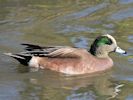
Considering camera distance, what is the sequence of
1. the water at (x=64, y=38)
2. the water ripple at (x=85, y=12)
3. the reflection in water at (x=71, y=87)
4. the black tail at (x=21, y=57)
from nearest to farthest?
the reflection in water at (x=71, y=87), the water at (x=64, y=38), the black tail at (x=21, y=57), the water ripple at (x=85, y=12)

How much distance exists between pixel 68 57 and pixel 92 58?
0.44 m

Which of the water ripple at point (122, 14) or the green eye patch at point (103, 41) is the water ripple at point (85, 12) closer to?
the water ripple at point (122, 14)

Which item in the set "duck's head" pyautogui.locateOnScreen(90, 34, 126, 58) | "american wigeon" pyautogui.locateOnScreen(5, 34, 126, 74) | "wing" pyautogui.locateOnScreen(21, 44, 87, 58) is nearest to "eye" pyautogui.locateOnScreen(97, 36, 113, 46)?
"duck's head" pyautogui.locateOnScreen(90, 34, 126, 58)

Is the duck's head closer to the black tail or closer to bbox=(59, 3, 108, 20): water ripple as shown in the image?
the black tail

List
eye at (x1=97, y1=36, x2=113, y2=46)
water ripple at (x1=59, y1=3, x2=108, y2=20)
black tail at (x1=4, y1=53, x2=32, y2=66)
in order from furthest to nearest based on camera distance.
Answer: water ripple at (x1=59, y1=3, x2=108, y2=20), eye at (x1=97, y1=36, x2=113, y2=46), black tail at (x1=4, y1=53, x2=32, y2=66)

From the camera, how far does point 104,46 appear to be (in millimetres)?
10906

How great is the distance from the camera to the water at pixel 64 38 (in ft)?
31.3

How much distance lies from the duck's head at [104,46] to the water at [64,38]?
1.08ft

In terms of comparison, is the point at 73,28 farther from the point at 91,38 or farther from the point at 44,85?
the point at 44,85

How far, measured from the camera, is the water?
376 inches

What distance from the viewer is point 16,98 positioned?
9.11 metres

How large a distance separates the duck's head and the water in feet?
1.08

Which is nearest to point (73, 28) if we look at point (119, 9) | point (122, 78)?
point (119, 9)

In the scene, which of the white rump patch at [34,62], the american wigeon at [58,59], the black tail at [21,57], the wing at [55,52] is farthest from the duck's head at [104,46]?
the black tail at [21,57]
